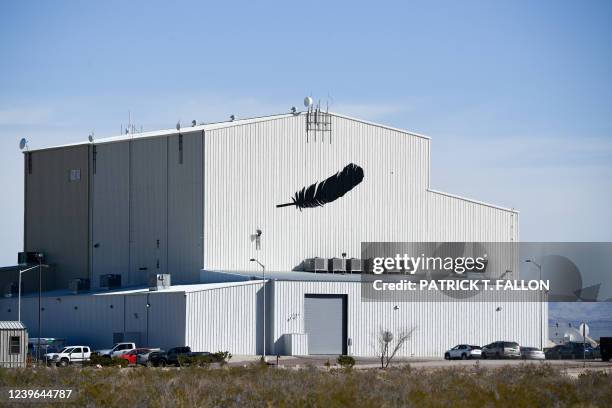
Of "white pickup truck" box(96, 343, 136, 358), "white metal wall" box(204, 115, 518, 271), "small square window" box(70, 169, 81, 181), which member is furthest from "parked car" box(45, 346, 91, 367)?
"small square window" box(70, 169, 81, 181)

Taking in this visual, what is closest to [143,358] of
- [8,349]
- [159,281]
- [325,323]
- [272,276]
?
[8,349]

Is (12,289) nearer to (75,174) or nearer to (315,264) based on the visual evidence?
(75,174)

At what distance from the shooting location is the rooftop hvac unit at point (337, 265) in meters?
86.8

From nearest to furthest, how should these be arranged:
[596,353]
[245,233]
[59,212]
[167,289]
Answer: [167,289] → [245,233] → [596,353] → [59,212]

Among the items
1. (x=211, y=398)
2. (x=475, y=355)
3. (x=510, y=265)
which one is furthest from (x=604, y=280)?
(x=211, y=398)

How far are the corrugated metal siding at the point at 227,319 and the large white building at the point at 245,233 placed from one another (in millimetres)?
90

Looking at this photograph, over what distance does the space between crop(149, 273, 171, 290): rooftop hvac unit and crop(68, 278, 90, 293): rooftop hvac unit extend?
968 centimetres

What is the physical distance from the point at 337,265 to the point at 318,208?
14.8 ft

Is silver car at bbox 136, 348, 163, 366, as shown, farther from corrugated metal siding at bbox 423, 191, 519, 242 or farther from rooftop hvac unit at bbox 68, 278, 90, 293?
corrugated metal siding at bbox 423, 191, 519, 242

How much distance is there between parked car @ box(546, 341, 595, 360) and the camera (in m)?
87.6

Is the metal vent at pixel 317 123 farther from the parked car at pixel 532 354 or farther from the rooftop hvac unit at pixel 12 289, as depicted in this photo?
the rooftop hvac unit at pixel 12 289

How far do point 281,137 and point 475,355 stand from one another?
21211mm

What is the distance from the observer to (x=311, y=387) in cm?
4544

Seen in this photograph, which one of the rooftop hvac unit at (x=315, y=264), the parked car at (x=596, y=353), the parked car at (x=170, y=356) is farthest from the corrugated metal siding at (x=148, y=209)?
the parked car at (x=596, y=353)
